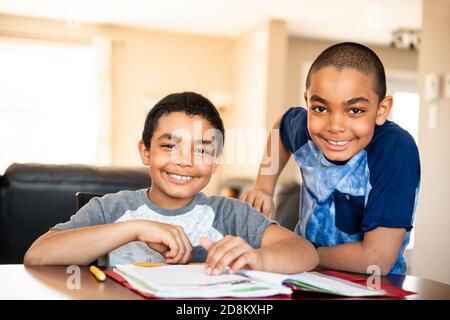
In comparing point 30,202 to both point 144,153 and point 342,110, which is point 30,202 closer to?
point 144,153

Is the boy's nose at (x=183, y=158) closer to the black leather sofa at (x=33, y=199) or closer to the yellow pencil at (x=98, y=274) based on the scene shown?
the yellow pencil at (x=98, y=274)

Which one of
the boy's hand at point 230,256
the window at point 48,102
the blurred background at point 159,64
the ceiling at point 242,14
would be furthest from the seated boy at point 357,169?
the window at point 48,102

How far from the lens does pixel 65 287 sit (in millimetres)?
828

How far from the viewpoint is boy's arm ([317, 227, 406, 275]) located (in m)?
1.22

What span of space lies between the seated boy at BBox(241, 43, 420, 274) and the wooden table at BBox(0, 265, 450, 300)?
19 cm

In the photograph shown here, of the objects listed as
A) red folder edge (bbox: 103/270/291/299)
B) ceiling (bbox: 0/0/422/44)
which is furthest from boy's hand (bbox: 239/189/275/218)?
ceiling (bbox: 0/0/422/44)

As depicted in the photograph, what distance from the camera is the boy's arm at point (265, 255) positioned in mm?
915

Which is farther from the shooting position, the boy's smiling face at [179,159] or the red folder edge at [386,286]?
the boy's smiling face at [179,159]

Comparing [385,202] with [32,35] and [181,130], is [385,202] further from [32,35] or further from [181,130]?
[32,35]

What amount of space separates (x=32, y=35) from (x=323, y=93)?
243 inches

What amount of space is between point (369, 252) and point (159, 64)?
635 cm

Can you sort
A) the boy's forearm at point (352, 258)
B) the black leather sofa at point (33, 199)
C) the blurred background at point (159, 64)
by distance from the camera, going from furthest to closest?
the blurred background at point (159, 64) → the black leather sofa at point (33, 199) → the boy's forearm at point (352, 258)

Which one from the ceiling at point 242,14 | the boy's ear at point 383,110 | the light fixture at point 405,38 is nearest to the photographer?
the boy's ear at point 383,110

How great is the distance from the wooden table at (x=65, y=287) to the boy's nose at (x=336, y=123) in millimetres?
344
